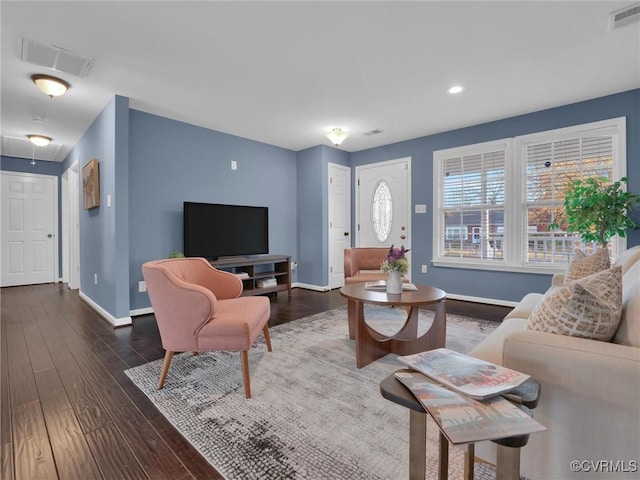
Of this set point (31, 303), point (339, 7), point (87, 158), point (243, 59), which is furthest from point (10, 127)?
point (339, 7)

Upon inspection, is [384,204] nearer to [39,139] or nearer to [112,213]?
[112,213]

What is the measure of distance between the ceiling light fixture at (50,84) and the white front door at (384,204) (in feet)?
13.3

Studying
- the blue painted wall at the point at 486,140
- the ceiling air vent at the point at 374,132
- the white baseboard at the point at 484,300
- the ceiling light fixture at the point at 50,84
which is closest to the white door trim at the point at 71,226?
the ceiling light fixture at the point at 50,84

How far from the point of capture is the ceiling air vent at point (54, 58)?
92.0 inches

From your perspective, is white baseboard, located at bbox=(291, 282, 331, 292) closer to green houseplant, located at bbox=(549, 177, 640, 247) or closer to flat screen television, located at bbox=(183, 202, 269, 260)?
flat screen television, located at bbox=(183, 202, 269, 260)

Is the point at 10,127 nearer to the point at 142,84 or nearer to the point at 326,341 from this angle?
the point at 142,84

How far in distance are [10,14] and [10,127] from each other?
9.70ft

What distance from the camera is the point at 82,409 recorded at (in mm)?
1724

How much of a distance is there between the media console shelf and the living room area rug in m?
1.55

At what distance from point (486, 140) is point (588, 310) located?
12.2 ft

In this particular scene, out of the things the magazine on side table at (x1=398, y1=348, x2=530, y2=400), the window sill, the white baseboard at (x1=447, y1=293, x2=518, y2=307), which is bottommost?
the white baseboard at (x1=447, y1=293, x2=518, y2=307)

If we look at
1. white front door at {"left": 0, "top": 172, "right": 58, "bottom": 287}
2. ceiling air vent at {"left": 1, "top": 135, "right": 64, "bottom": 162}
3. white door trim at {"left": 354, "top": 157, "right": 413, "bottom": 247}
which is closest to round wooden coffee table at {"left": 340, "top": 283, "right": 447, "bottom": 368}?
white door trim at {"left": 354, "top": 157, "right": 413, "bottom": 247}

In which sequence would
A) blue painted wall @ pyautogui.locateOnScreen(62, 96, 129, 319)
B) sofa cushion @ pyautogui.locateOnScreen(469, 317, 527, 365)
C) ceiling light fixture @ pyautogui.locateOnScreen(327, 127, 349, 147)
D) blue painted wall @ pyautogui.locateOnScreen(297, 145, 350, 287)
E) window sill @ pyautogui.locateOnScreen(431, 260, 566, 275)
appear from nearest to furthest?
sofa cushion @ pyautogui.locateOnScreen(469, 317, 527, 365) → blue painted wall @ pyautogui.locateOnScreen(62, 96, 129, 319) → window sill @ pyautogui.locateOnScreen(431, 260, 566, 275) → ceiling light fixture @ pyautogui.locateOnScreen(327, 127, 349, 147) → blue painted wall @ pyautogui.locateOnScreen(297, 145, 350, 287)

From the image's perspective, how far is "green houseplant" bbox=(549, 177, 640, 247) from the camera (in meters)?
2.95
